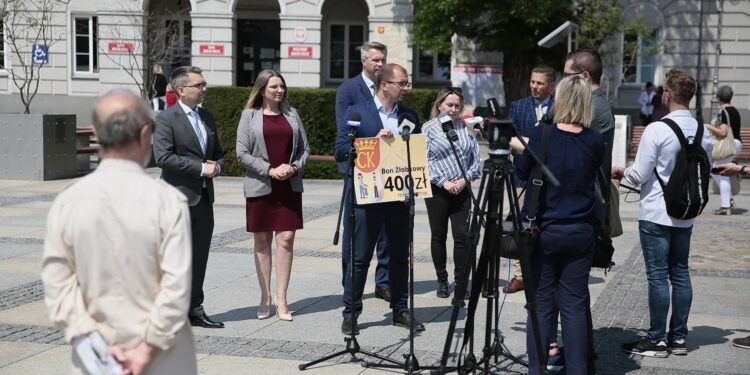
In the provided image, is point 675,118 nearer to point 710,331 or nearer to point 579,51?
point 579,51

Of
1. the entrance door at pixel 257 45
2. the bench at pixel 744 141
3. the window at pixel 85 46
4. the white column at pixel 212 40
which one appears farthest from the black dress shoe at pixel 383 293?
the entrance door at pixel 257 45

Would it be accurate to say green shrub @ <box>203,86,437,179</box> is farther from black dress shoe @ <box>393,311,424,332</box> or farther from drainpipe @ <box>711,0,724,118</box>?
drainpipe @ <box>711,0,724,118</box>

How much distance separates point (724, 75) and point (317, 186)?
19.1m

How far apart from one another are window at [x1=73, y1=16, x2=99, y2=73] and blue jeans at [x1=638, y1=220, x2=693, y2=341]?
1157 inches

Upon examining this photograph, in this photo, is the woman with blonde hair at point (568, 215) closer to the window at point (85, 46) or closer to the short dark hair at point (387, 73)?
the short dark hair at point (387, 73)

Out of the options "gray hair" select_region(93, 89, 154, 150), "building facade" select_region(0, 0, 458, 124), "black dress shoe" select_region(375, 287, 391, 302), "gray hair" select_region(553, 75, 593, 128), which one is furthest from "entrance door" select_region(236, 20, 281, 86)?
"gray hair" select_region(93, 89, 154, 150)

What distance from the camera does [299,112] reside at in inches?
773

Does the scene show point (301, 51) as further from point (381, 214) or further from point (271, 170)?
point (381, 214)

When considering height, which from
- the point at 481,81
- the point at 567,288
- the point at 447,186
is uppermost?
the point at 481,81

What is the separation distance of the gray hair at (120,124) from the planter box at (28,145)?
601 inches

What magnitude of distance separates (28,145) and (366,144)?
42.4 feet

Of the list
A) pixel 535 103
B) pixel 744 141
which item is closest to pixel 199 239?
pixel 535 103

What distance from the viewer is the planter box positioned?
18.0 metres

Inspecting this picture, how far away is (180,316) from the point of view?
3533 millimetres
